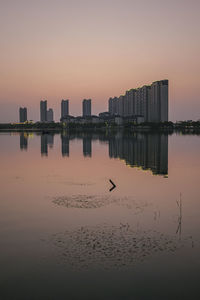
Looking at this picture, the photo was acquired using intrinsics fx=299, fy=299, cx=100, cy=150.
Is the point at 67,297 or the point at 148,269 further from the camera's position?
the point at 148,269

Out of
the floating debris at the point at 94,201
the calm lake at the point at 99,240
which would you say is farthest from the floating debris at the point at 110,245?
the floating debris at the point at 94,201

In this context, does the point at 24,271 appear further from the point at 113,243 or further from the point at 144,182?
the point at 144,182

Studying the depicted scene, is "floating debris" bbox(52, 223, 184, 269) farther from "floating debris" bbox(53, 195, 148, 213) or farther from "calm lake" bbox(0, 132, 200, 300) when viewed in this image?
"floating debris" bbox(53, 195, 148, 213)

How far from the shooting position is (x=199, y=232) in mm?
16781

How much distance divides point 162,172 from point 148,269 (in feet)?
88.0

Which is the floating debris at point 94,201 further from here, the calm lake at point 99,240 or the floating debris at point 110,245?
the floating debris at point 110,245

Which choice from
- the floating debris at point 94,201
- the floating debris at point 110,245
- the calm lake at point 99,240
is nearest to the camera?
the calm lake at point 99,240

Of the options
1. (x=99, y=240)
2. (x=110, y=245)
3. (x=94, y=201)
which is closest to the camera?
(x=110, y=245)

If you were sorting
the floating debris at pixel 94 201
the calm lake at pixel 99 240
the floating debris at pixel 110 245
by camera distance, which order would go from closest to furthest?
the calm lake at pixel 99 240 < the floating debris at pixel 110 245 < the floating debris at pixel 94 201

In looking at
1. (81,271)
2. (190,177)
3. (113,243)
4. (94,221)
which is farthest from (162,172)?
(81,271)

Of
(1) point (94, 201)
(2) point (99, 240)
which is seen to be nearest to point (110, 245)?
(2) point (99, 240)

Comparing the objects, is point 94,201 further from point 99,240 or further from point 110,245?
point 110,245

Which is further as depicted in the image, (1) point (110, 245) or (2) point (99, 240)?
(2) point (99, 240)

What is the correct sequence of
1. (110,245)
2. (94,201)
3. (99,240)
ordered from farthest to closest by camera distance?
(94,201)
(99,240)
(110,245)
